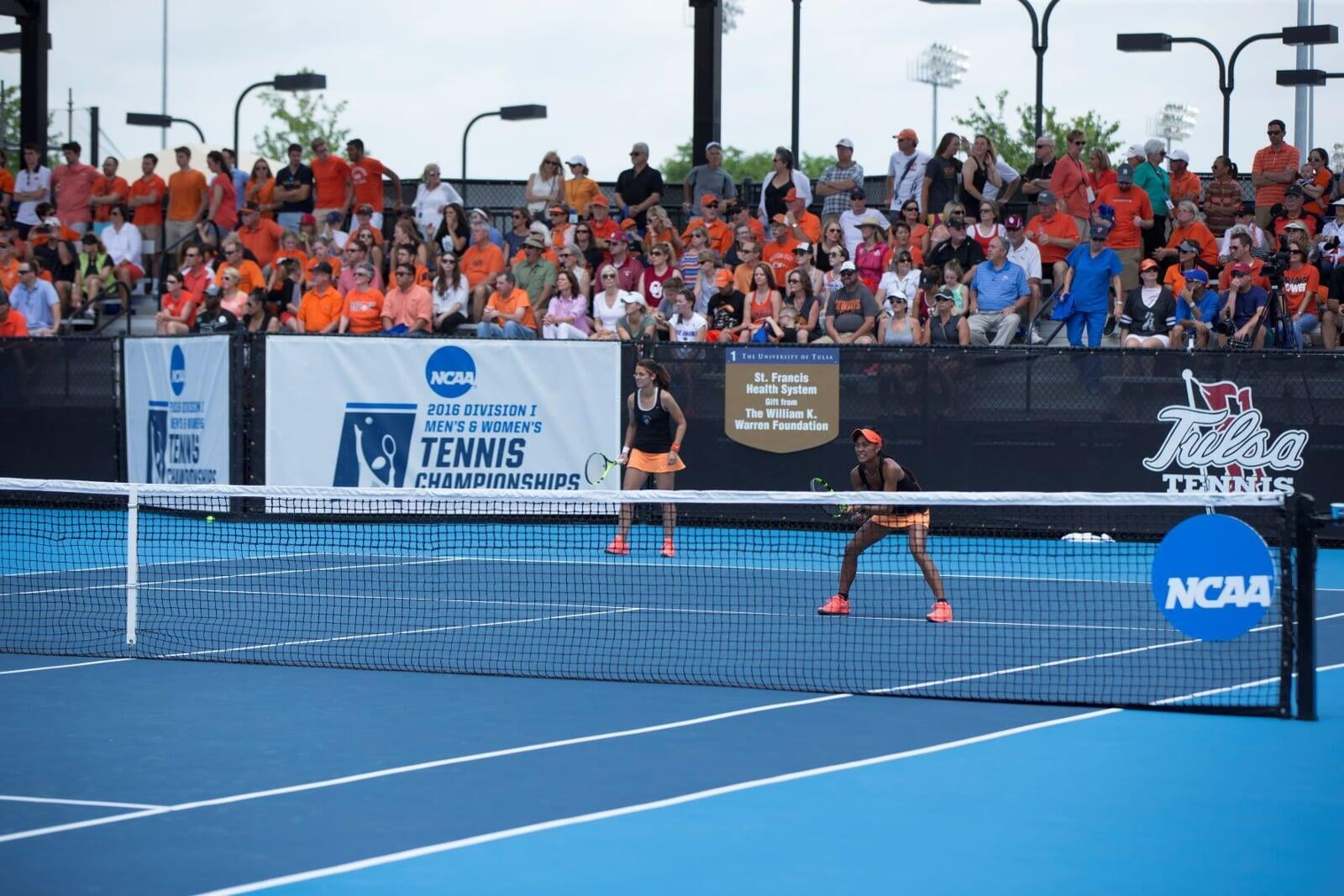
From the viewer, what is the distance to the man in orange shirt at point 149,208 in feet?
84.3

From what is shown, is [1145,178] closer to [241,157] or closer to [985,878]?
[985,878]

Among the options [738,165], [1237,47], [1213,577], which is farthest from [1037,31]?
[738,165]

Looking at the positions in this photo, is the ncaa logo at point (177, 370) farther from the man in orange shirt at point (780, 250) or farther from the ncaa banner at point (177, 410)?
the man in orange shirt at point (780, 250)

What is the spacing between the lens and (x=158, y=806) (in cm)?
735

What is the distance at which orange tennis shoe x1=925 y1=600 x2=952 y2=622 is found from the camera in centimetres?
1268

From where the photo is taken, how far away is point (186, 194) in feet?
82.8

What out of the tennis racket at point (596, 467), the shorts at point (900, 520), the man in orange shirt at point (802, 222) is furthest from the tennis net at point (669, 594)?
the man in orange shirt at point (802, 222)

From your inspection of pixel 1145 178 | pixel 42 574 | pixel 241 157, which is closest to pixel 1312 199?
pixel 1145 178

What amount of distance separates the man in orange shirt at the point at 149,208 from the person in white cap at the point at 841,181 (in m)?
9.42

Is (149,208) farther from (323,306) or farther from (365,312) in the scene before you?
(365,312)

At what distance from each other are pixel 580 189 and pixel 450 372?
546 cm

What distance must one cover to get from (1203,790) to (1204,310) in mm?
12106

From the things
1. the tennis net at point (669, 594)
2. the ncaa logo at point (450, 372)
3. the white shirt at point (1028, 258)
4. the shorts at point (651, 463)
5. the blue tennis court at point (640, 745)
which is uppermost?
the white shirt at point (1028, 258)

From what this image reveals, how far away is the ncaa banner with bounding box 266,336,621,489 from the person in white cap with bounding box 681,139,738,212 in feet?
16.5
